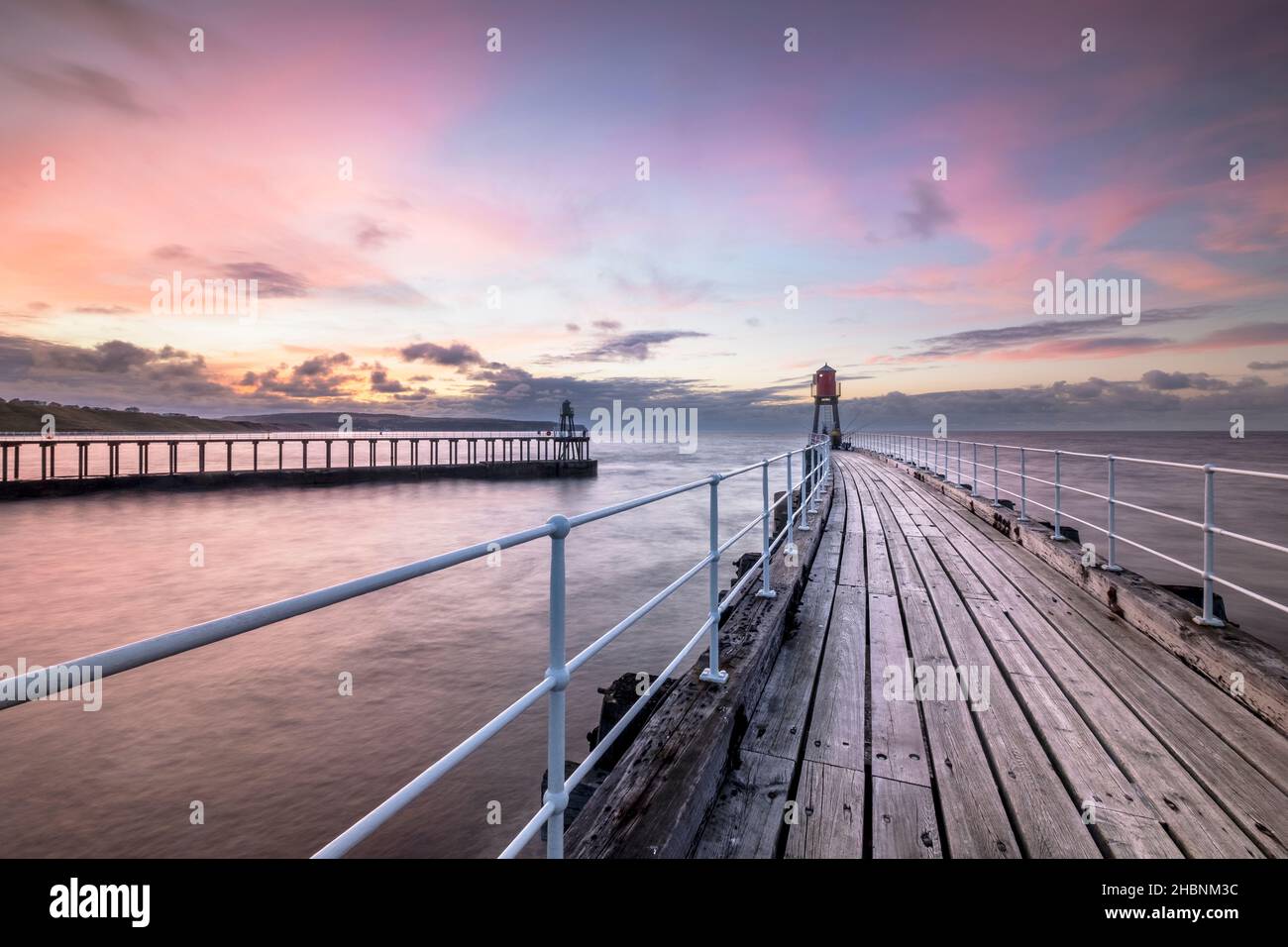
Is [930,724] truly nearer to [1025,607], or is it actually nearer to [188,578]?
[1025,607]

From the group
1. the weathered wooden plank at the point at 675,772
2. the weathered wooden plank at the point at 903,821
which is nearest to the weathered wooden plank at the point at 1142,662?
A: the weathered wooden plank at the point at 903,821

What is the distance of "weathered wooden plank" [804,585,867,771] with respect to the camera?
2.67m

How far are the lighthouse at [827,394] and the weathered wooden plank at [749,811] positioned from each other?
37.7 metres

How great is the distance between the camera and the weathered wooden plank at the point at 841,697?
2670mm

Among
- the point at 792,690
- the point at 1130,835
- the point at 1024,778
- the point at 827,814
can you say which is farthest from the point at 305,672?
the point at 1130,835

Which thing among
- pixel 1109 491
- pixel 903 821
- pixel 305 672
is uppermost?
pixel 1109 491

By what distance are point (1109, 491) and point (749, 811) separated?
5160 mm

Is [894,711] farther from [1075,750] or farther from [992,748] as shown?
[1075,750]

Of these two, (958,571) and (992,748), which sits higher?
(958,571)

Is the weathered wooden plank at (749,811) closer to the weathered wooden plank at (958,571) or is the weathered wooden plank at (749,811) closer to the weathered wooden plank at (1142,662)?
the weathered wooden plank at (1142,662)

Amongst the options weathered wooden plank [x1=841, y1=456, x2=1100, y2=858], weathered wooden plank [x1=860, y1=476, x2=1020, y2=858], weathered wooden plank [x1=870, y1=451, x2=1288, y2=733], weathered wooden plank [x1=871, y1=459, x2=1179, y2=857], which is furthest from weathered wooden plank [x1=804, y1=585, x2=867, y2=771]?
weathered wooden plank [x1=870, y1=451, x2=1288, y2=733]

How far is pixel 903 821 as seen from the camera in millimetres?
2211

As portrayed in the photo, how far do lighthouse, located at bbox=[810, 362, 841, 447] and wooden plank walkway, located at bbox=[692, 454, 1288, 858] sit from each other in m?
35.4

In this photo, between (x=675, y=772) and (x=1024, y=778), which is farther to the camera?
(x=1024, y=778)
